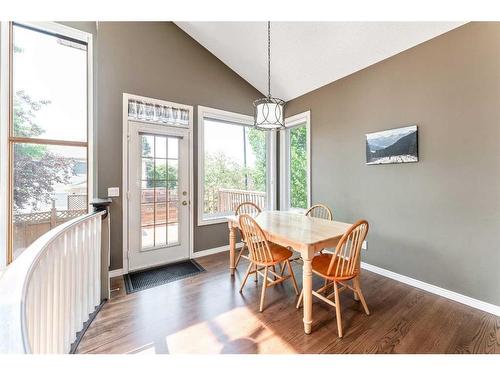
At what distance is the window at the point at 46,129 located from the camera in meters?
2.46

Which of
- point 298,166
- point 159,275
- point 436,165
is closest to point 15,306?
point 159,275

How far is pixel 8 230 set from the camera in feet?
7.97

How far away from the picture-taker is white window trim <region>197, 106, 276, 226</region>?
3457 mm

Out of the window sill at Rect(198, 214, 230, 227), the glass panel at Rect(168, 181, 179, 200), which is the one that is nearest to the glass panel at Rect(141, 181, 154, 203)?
the glass panel at Rect(168, 181, 179, 200)

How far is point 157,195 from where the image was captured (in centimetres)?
312

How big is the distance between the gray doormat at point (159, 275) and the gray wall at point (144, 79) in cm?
30

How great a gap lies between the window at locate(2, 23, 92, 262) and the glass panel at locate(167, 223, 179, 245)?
108 cm

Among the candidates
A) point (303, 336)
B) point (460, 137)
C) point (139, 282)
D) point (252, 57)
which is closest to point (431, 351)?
point (303, 336)

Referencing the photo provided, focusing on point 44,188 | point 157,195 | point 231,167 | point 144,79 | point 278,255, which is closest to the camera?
point 278,255

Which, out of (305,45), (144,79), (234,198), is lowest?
(234,198)

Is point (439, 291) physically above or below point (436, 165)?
below

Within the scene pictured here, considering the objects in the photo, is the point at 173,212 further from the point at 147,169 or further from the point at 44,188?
the point at 44,188

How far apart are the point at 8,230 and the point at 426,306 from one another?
4498mm

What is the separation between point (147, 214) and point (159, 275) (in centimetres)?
84
